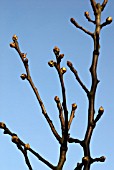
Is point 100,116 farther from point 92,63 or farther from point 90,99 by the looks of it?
point 92,63

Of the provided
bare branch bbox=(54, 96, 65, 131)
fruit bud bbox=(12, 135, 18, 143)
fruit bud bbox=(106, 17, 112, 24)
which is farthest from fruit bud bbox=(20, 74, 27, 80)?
fruit bud bbox=(106, 17, 112, 24)

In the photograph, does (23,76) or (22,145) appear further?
(23,76)

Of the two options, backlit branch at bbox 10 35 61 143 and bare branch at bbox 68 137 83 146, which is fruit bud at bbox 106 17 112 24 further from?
bare branch at bbox 68 137 83 146

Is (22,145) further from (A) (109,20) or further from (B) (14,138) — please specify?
(A) (109,20)

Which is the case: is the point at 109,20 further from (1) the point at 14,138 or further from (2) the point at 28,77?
(1) the point at 14,138

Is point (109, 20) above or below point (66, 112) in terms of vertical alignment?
above

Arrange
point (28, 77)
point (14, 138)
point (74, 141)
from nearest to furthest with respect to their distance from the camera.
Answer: point (14, 138)
point (74, 141)
point (28, 77)

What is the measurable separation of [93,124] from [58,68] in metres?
0.65

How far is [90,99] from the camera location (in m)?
2.95

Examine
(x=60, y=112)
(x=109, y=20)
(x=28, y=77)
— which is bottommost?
(x=60, y=112)

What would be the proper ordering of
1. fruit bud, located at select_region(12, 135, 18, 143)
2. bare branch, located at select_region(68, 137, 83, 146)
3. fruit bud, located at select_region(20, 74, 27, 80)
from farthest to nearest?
fruit bud, located at select_region(20, 74, 27, 80) < bare branch, located at select_region(68, 137, 83, 146) < fruit bud, located at select_region(12, 135, 18, 143)

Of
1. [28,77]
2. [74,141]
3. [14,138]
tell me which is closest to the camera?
[14,138]

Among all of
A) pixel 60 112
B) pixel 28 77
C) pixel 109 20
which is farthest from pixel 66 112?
pixel 109 20

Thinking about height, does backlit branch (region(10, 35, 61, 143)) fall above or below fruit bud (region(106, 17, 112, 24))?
below
